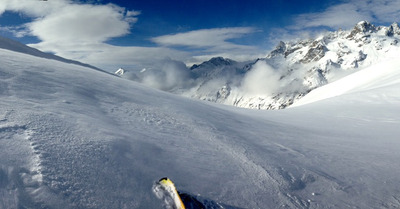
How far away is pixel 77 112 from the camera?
231 inches

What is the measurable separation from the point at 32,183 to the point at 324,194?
4.67m

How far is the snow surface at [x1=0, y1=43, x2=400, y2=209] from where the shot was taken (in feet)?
12.1

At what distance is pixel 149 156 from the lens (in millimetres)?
4852

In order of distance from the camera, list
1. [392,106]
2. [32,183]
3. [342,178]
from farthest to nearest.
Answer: [392,106] < [342,178] < [32,183]

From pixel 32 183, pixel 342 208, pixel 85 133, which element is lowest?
pixel 342 208

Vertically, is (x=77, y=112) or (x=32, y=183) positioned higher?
(x=77, y=112)

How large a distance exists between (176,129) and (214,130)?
121cm

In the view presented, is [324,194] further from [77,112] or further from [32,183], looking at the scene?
[77,112]

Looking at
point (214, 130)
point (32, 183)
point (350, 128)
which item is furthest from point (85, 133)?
point (350, 128)

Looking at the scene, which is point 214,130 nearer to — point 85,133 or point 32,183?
point 85,133

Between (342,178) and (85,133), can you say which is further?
(342,178)

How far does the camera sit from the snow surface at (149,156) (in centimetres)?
368

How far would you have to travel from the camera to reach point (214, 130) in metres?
7.36

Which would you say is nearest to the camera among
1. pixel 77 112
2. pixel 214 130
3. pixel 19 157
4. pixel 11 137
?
pixel 19 157
